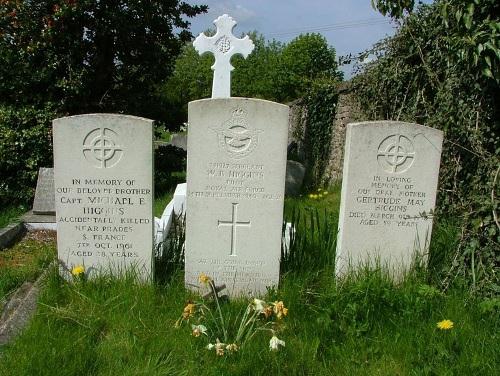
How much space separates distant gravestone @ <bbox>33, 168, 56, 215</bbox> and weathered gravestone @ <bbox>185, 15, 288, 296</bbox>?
348 cm

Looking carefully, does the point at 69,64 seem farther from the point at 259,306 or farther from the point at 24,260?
the point at 259,306

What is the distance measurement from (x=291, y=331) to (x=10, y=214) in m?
5.10

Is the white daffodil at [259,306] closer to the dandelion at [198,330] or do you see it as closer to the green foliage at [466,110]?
the dandelion at [198,330]

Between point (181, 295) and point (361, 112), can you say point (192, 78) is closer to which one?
point (361, 112)

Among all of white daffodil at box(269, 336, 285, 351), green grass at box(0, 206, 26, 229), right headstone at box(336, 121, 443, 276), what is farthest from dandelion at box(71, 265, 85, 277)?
green grass at box(0, 206, 26, 229)

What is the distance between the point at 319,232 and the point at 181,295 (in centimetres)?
137

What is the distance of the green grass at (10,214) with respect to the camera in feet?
20.1

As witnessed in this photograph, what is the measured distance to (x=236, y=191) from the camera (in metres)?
3.65

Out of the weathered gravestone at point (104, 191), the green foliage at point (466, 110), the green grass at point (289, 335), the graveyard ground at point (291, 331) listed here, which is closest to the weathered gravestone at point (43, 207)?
the graveyard ground at point (291, 331)

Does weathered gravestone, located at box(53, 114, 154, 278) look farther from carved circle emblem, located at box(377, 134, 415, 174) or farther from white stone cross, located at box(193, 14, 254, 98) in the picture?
white stone cross, located at box(193, 14, 254, 98)

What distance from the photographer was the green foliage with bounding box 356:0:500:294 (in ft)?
11.1

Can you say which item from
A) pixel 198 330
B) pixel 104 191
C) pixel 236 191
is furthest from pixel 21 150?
pixel 198 330

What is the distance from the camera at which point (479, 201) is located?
11.3ft

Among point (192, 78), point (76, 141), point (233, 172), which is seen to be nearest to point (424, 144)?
point (233, 172)
